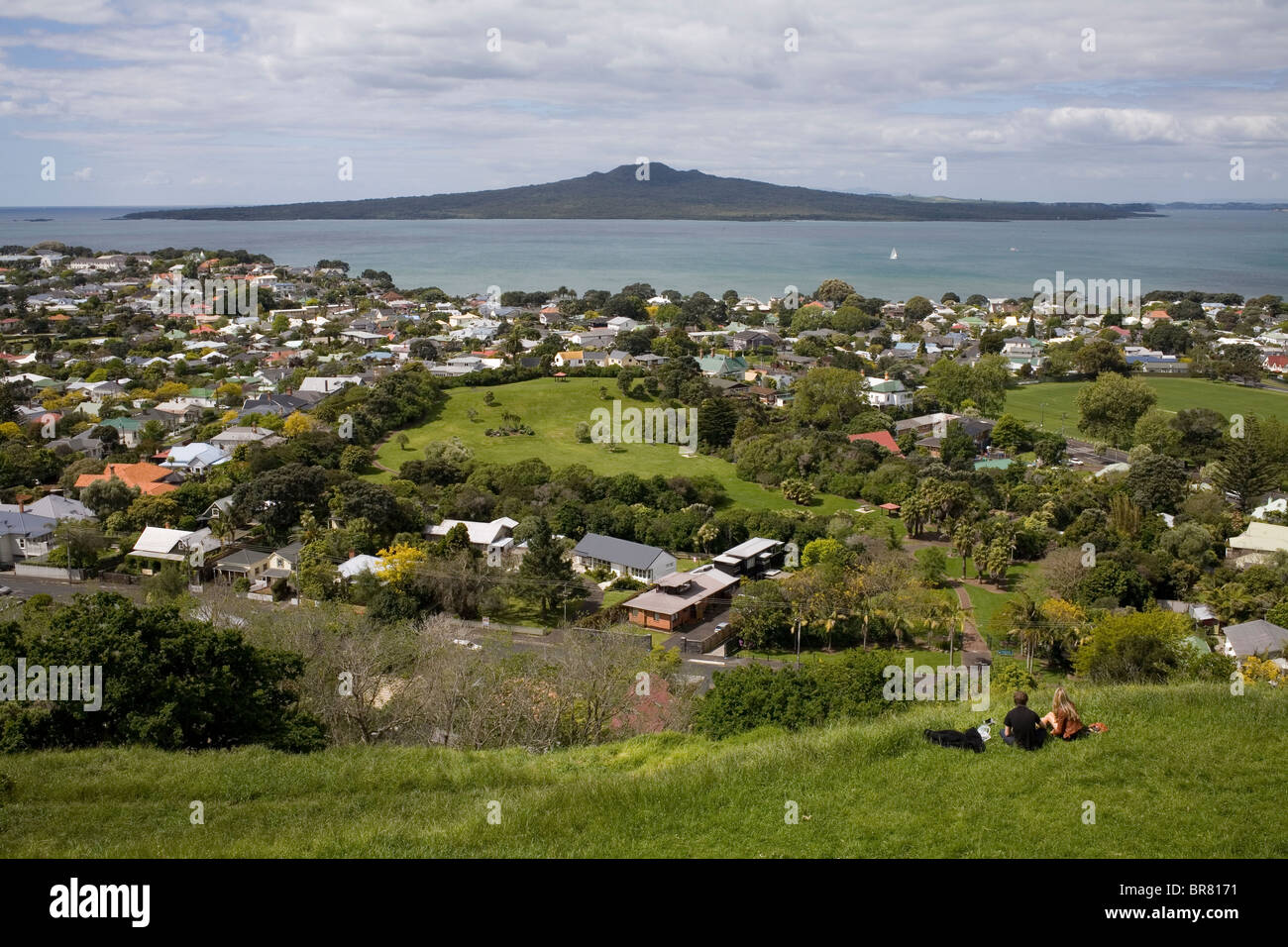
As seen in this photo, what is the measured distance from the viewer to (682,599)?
1898 cm

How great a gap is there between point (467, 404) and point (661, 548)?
15621mm

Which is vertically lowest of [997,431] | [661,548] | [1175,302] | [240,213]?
[661,548]

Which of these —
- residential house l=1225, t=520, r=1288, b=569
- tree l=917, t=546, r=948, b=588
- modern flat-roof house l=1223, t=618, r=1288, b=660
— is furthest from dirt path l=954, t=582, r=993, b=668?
residential house l=1225, t=520, r=1288, b=569

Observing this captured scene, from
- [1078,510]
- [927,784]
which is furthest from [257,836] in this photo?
[1078,510]

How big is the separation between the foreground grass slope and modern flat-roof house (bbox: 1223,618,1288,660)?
29.5ft

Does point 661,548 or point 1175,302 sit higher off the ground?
point 1175,302

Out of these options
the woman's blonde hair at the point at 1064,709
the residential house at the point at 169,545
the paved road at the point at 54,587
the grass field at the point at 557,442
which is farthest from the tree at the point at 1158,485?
the paved road at the point at 54,587

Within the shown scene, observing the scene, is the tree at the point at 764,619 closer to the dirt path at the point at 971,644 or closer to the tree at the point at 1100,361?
the dirt path at the point at 971,644

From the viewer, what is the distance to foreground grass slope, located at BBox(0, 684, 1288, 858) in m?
5.82

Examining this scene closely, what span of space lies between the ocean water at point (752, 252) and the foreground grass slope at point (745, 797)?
71.3 meters

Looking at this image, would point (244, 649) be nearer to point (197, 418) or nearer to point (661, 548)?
point (661, 548)

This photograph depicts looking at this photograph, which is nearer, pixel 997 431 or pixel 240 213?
pixel 997 431

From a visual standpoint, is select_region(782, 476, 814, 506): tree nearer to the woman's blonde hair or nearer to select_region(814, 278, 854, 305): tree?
the woman's blonde hair
